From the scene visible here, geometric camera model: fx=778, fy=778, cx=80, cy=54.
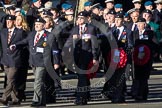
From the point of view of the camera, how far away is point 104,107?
15844mm

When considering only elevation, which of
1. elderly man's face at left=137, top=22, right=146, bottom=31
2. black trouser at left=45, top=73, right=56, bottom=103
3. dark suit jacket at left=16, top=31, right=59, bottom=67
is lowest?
black trouser at left=45, top=73, right=56, bottom=103

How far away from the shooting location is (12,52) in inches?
640

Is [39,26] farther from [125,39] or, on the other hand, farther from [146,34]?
[146,34]

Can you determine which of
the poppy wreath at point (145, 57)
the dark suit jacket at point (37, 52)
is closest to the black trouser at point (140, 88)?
the poppy wreath at point (145, 57)

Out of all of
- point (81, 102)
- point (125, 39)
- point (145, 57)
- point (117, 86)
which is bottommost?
point (81, 102)

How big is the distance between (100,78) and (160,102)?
416 centimetres

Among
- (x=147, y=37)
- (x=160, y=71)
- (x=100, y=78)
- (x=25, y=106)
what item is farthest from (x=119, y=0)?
(x=25, y=106)

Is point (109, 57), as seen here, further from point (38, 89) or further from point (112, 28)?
point (38, 89)

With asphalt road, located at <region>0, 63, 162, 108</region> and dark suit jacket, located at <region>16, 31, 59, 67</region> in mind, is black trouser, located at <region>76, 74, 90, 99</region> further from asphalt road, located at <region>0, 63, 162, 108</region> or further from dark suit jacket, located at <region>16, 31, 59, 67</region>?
dark suit jacket, located at <region>16, 31, 59, 67</region>

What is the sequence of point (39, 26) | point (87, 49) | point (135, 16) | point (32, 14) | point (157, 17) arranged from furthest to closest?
1. point (157, 17)
2. point (32, 14)
3. point (135, 16)
4. point (87, 49)
5. point (39, 26)

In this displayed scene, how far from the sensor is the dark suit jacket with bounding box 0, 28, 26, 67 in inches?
639

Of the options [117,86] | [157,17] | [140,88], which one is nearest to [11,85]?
[117,86]

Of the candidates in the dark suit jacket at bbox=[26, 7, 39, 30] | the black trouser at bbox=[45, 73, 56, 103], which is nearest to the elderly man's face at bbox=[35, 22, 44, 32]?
the black trouser at bbox=[45, 73, 56, 103]

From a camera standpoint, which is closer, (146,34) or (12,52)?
(12,52)
